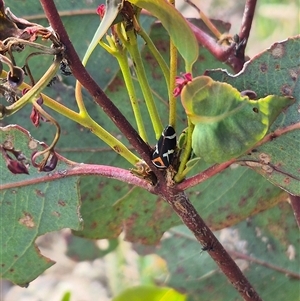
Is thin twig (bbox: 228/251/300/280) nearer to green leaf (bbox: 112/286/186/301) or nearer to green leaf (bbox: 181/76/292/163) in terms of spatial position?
green leaf (bbox: 112/286/186/301)

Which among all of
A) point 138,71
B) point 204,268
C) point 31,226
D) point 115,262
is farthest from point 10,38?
point 115,262

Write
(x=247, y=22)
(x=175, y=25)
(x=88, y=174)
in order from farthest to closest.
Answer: (x=247, y=22)
(x=88, y=174)
(x=175, y=25)

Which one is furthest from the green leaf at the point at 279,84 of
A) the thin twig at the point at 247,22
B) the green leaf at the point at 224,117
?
the thin twig at the point at 247,22

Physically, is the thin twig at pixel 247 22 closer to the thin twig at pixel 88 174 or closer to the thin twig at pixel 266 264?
the thin twig at pixel 88 174

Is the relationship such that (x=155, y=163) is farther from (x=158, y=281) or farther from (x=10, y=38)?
(x=158, y=281)

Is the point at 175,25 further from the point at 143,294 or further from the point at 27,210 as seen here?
the point at 143,294

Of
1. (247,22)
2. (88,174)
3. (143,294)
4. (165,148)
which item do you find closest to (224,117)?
(165,148)

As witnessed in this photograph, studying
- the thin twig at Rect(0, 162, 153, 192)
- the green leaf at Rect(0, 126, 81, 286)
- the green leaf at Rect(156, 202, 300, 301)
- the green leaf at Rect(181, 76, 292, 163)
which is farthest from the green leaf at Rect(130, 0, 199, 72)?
the green leaf at Rect(156, 202, 300, 301)

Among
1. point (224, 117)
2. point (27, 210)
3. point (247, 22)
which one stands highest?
point (247, 22)
